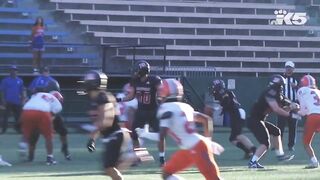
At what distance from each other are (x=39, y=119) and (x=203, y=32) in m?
14.8

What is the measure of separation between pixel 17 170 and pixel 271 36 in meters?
17.8

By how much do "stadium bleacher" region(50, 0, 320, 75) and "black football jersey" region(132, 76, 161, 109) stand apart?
10917mm

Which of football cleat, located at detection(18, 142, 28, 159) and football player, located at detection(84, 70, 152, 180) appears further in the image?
football cleat, located at detection(18, 142, 28, 159)

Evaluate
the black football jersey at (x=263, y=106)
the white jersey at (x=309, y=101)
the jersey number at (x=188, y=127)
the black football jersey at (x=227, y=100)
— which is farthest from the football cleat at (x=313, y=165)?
the jersey number at (x=188, y=127)

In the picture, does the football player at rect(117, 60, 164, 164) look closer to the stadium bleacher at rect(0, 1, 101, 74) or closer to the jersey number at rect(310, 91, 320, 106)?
the jersey number at rect(310, 91, 320, 106)

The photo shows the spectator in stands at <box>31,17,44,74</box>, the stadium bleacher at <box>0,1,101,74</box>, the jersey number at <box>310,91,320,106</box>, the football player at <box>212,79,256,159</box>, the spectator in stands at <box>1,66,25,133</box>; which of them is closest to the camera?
the jersey number at <box>310,91,320,106</box>

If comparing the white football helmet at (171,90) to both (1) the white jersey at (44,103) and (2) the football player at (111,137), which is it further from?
(1) the white jersey at (44,103)

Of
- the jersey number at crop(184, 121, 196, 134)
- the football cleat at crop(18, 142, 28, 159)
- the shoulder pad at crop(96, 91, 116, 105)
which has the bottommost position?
the football cleat at crop(18, 142, 28, 159)

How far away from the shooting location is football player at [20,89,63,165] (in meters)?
15.6

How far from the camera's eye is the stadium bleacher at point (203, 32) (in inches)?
1123

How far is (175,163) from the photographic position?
1019 centimetres

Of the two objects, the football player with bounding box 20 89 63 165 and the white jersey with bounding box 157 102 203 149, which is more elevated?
the white jersey with bounding box 157 102 203 149

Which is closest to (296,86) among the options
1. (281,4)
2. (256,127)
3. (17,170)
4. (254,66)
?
(256,127)

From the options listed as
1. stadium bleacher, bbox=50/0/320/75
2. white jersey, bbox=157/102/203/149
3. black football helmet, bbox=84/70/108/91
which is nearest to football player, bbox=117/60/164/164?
black football helmet, bbox=84/70/108/91
